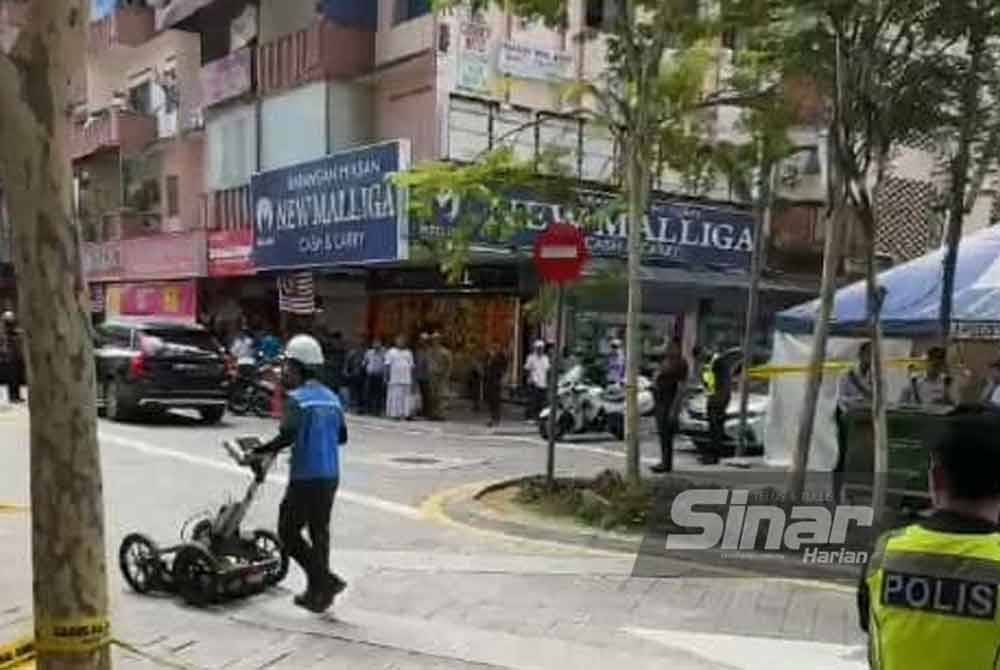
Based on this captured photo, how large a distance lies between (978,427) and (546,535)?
7769 mm

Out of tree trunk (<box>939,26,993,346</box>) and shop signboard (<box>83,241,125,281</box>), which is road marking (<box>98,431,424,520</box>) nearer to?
tree trunk (<box>939,26,993,346</box>)

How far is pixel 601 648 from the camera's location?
6840 millimetres

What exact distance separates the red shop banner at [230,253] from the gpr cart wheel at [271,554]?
62.5ft

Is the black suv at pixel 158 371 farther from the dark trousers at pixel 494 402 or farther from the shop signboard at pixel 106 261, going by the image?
the shop signboard at pixel 106 261

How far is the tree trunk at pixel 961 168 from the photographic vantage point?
33.1 feet

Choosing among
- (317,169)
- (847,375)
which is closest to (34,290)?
(847,375)

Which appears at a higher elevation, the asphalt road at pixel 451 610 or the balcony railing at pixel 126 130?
the balcony railing at pixel 126 130

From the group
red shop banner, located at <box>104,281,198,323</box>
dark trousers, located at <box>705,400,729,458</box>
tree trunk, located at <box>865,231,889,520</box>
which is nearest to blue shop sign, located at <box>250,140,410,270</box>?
red shop banner, located at <box>104,281,198,323</box>

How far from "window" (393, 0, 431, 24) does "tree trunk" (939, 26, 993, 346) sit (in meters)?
14.0

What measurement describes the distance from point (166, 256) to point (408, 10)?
9621mm

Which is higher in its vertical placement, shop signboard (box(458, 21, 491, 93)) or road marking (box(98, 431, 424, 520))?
shop signboard (box(458, 21, 491, 93))

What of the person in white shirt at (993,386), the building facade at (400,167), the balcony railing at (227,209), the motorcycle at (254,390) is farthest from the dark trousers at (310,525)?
the balcony railing at (227,209)

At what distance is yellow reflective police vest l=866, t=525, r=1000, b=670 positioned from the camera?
2.60 meters

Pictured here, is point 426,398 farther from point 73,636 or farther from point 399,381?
point 73,636
